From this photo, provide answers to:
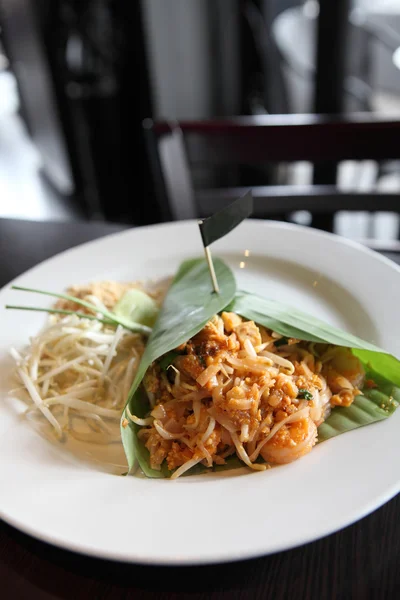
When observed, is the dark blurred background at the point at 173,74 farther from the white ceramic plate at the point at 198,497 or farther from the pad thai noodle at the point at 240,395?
the white ceramic plate at the point at 198,497

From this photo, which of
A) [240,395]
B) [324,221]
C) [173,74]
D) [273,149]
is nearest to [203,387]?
[240,395]

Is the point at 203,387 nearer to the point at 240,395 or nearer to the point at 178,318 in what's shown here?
the point at 240,395

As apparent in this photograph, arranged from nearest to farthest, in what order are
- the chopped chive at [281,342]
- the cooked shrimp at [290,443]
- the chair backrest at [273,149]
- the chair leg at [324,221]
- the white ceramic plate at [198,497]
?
the white ceramic plate at [198,497]
the cooked shrimp at [290,443]
the chopped chive at [281,342]
the chair backrest at [273,149]
the chair leg at [324,221]

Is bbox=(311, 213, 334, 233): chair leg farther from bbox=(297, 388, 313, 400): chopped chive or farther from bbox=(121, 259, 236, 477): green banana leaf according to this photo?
bbox=(297, 388, 313, 400): chopped chive

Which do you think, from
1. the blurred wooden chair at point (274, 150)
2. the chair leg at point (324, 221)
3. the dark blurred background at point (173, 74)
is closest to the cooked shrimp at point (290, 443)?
the blurred wooden chair at point (274, 150)

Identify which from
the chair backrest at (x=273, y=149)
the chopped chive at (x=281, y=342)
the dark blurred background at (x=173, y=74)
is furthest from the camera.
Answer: the dark blurred background at (x=173, y=74)

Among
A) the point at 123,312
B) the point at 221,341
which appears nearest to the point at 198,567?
the point at 221,341
